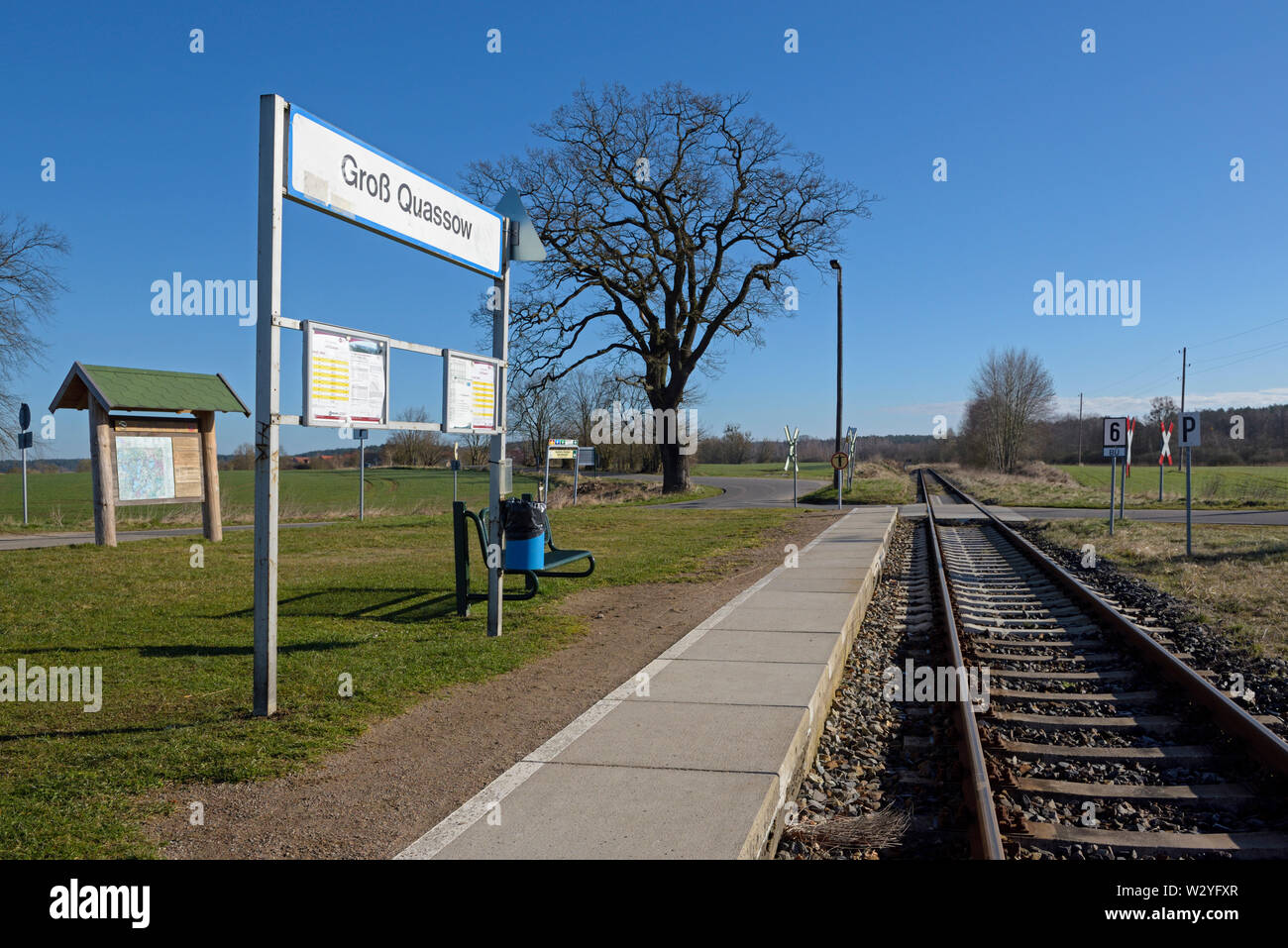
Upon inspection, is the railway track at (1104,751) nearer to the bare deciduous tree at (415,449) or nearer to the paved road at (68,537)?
the paved road at (68,537)

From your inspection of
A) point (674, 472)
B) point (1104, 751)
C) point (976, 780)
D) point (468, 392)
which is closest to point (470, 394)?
point (468, 392)

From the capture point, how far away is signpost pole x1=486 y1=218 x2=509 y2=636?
8.48 m


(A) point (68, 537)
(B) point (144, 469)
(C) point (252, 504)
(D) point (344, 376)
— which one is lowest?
(C) point (252, 504)

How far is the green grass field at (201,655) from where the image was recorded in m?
4.41

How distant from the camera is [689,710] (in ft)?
19.0

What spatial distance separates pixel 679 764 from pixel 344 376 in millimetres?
3644

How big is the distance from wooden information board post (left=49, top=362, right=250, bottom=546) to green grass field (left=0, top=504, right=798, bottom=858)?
1.00 m

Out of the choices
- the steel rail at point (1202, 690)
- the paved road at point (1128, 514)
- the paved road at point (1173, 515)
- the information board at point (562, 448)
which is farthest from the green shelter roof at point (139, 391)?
the paved road at point (1173, 515)

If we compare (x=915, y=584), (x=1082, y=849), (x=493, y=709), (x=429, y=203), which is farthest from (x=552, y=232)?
(x=1082, y=849)

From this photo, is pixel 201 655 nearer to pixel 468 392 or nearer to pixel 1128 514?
pixel 468 392

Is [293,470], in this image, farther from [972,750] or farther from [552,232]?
[972,750]

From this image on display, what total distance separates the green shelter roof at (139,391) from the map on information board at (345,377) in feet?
35.5

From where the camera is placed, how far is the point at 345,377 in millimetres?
6234

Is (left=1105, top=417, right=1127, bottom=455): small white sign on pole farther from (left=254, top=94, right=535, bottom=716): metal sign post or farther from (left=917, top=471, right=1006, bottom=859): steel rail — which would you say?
(left=254, top=94, right=535, bottom=716): metal sign post
